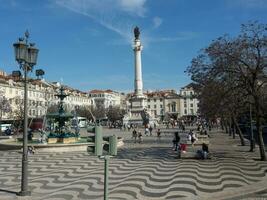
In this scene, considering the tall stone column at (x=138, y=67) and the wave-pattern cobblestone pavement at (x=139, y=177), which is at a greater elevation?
the tall stone column at (x=138, y=67)

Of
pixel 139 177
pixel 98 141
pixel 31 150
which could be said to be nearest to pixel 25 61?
pixel 98 141

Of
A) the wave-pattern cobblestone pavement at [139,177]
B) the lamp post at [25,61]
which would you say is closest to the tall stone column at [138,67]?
the wave-pattern cobblestone pavement at [139,177]

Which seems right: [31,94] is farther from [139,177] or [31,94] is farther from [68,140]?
[139,177]

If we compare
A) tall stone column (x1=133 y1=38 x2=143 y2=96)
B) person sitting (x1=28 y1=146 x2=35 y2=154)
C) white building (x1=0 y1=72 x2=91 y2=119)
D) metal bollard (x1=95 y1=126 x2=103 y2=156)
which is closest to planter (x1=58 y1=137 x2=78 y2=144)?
person sitting (x1=28 y1=146 x2=35 y2=154)

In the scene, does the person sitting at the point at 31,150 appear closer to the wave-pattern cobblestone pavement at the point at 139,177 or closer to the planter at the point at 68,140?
the wave-pattern cobblestone pavement at the point at 139,177

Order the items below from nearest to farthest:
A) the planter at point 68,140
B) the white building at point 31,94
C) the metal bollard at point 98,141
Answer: the metal bollard at point 98,141 → the planter at point 68,140 → the white building at point 31,94

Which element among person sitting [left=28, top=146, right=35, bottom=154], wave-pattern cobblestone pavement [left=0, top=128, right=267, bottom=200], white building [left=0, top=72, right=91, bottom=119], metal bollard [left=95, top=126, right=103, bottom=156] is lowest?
wave-pattern cobblestone pavement [left=0, top=128, right=267, bottom=200]

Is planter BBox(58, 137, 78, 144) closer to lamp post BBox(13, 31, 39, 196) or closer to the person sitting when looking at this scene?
the person sitting

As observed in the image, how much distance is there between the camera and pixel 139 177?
1848 centimetres

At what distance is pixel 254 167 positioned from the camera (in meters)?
21.4

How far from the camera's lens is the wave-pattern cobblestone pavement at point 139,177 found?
48.8 ft

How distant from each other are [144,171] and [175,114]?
578ft

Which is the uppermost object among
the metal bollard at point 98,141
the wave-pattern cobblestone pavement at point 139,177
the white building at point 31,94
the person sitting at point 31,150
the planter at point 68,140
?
the white building at point 31,94

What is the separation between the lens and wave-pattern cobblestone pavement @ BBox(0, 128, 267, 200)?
1488cm
